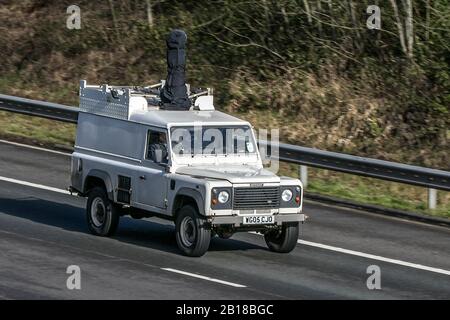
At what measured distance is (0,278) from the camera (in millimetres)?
14375

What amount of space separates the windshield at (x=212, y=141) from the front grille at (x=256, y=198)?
3.98 ft

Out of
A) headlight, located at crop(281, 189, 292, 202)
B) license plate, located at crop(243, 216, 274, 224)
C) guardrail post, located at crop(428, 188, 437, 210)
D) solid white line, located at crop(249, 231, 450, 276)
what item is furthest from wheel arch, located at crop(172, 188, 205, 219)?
guardrail post, located at crop(428, 188, 437, 210)

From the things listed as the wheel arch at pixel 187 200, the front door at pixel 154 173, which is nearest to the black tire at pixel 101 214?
the front door at pixel 154 173

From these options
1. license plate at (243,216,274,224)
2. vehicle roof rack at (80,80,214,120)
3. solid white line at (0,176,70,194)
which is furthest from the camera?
solid white line at (0,176,70,194)

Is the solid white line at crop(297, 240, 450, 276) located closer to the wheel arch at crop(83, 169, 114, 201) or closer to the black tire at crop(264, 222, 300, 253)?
the black tire at crop(264, 222, 300, 253)

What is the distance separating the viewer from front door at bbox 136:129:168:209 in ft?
53.4

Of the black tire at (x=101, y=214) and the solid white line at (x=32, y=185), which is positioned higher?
the black tire at (x=101, y=214)

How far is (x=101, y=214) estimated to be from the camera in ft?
57.4

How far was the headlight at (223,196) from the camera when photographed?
50.8ft

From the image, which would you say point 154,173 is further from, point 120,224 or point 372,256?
point 372,256

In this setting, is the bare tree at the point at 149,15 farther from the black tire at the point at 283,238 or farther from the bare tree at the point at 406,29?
the black tire at the point at 283,238

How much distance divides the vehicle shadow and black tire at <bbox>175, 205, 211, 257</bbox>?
416 mm

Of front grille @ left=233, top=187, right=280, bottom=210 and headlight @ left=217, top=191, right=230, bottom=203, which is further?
front grille @ left=233, top=187, right=280, bottom=210

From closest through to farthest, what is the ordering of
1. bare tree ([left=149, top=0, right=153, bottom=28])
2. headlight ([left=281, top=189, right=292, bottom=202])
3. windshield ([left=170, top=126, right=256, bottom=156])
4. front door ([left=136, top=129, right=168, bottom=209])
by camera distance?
1. headlight ([left=281, top=189, right=292, bottom=202])
2. front door ([left=136, top=129, right=168, bottom=209])
3. windshield ([left=170, top=126, right=256, bottom=156])
4. bare tree ([left=149, top=0, right=153, bottom=28])
